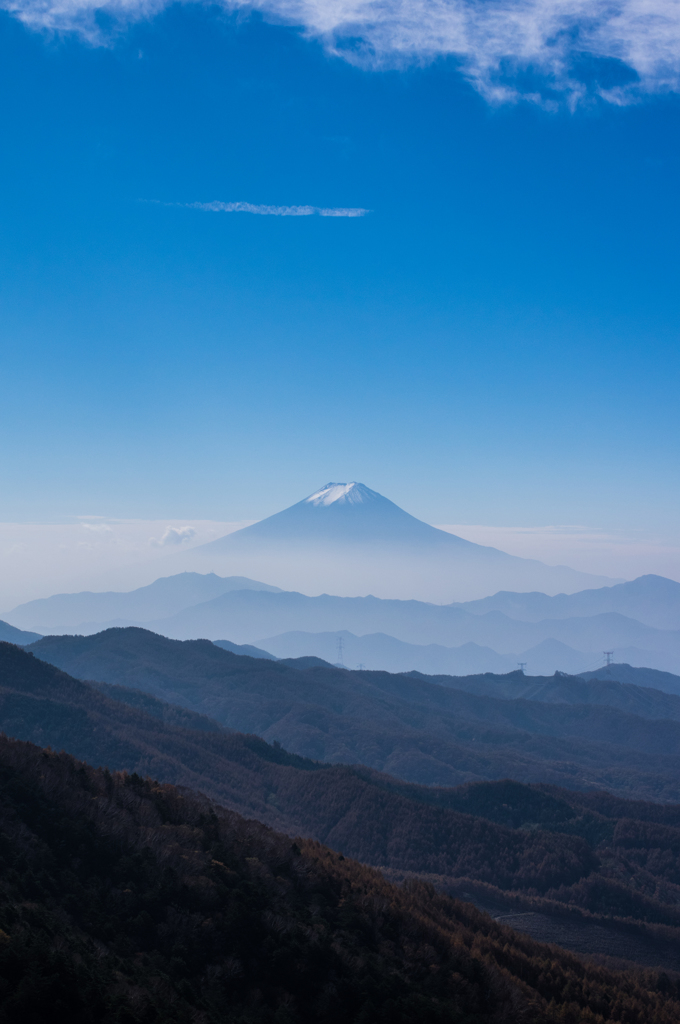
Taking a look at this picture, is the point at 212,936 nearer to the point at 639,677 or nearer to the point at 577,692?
the point at 577,692

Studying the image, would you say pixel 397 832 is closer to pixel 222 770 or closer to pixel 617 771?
pixel 222 770

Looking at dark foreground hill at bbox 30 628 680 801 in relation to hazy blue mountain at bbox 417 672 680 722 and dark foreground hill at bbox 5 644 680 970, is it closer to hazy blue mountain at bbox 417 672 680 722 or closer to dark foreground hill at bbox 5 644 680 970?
hazy blue mountain at bbox 417 672 680 722

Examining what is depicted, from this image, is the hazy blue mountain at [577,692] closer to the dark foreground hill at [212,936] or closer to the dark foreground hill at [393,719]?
the dark foreground hill at [393,719]

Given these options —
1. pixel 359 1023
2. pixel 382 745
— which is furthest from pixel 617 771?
pixel 359 1023

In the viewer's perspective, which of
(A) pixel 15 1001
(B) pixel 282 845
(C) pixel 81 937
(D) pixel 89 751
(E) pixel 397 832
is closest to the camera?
(A) pixel 15 1001

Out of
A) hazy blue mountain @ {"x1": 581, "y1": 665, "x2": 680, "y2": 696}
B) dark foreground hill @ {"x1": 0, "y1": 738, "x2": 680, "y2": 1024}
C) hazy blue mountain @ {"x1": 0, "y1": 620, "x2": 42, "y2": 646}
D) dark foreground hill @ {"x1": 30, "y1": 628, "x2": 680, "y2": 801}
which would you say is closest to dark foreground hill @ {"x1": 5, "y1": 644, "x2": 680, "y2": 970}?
dark foreground hill @ {"x1": 0, "y1": 738, "x2": 680, "y2": 1024}
